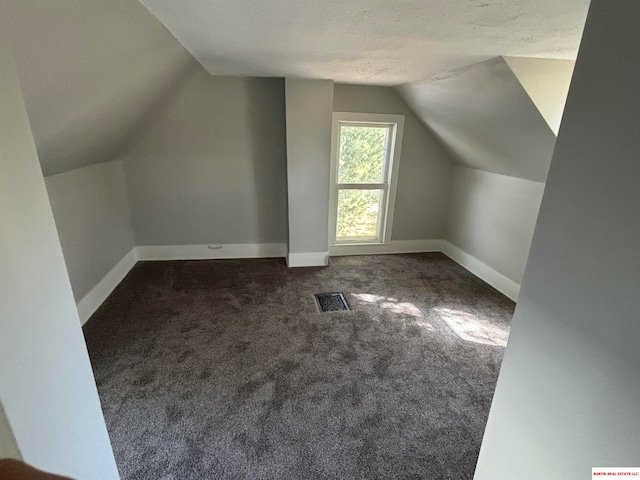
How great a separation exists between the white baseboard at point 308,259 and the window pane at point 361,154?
36.7 inches

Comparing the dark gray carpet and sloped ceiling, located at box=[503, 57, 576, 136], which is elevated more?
sloped ceiling, located at box=[503, 57, 576, 136]

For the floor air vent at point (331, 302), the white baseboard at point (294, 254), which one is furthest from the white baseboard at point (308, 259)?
the floor air vent at point (331, 302)

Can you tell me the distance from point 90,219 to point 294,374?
2195 mm

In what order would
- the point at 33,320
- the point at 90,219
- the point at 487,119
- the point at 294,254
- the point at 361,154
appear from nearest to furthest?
the point at 33,320 < the point at 487,119 < the point at 90,219 < the point at 294,254 < the point at 361,154

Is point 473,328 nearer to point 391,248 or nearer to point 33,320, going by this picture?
point 391,248

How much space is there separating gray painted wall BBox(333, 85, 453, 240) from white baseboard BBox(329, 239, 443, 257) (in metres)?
0.07

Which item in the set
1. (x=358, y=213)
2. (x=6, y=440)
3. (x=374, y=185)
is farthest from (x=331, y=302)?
(x=6, y=440)

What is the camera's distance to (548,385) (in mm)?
833

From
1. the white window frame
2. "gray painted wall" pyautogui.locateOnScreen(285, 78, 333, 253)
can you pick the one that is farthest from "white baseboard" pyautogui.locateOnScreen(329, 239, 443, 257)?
"gray painted wall" pyautogui.locateOnScreen(285, 78, 333, 253)

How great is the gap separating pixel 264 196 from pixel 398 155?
164cm

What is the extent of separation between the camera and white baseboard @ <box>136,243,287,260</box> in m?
3.64

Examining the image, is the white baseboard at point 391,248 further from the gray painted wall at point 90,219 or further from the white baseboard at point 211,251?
the gray painted wall at point 90,219
